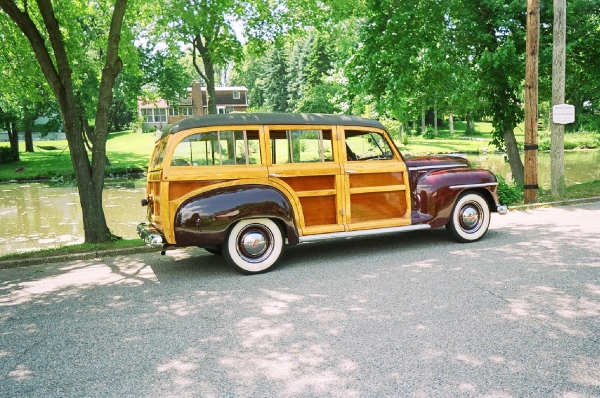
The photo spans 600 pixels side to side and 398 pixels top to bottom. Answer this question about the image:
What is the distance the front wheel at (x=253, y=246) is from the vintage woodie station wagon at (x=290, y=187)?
13mm

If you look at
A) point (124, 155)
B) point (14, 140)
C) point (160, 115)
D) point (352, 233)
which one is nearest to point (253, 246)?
point (352, 233)

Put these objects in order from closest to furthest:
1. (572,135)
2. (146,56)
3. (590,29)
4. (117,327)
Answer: (117,327) → (590,29) → (146,56) → (572,135)

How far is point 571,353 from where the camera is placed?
3641mm

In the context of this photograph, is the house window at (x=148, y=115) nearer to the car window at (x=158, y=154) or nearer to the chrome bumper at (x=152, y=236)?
the car window at (x=158, y=154)

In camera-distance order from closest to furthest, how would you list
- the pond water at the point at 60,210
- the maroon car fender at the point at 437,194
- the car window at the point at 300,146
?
the car window at the point at 300,146
the maroon car fender at the point at 437,194
the pond water at the point at 60,210

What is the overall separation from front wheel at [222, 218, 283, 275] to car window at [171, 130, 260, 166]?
865 millimetres

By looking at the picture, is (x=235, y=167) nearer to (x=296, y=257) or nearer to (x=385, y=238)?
(x=296, y=257)

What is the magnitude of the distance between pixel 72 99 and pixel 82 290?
13.1 feet

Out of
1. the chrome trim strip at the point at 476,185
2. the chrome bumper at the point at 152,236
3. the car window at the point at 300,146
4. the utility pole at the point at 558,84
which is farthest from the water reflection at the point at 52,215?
the utility pole at the point at 558,84

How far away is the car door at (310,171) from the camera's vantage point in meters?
6.59

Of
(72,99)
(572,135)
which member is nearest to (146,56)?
(72,99)

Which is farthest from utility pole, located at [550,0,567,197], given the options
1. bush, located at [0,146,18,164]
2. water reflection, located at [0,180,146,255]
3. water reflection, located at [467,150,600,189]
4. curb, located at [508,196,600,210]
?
bush, located at [0,146,18,164]

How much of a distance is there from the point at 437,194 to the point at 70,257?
5.80 metres

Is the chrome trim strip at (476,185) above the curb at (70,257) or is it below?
above
